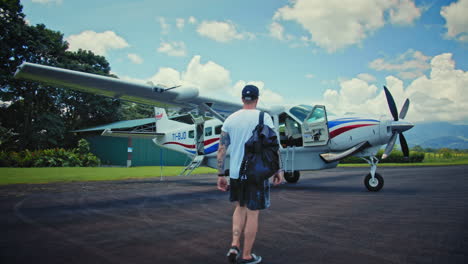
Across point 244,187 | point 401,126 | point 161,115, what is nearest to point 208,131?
point 161,115

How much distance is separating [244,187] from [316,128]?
6.67m

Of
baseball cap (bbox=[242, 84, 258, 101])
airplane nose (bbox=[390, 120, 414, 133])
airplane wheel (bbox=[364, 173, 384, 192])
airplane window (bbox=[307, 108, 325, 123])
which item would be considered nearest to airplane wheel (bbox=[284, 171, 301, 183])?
airplane window (bbox=[307, 108, 325, 123])

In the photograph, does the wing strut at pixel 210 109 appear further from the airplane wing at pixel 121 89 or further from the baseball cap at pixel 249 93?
the baseball cap at pixel 249 93

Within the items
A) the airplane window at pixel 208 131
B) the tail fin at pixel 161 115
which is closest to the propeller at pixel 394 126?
the airplane window at pixel 208 131

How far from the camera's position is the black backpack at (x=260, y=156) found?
2678 millimetres

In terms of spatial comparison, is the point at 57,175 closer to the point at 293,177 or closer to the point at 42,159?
the point at 42,159

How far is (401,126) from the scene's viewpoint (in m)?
7.80

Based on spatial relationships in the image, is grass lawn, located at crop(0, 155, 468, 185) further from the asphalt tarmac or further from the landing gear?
the landing gear

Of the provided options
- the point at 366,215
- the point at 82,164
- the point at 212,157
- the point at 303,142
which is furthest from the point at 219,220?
the point at 82,164

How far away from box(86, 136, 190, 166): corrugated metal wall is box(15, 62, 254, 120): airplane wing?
69.5ft

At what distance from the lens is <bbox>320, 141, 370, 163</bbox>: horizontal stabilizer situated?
8.20m

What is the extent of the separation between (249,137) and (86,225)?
3.13m

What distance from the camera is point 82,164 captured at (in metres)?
24.1

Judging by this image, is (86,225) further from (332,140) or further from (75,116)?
(75,116)
